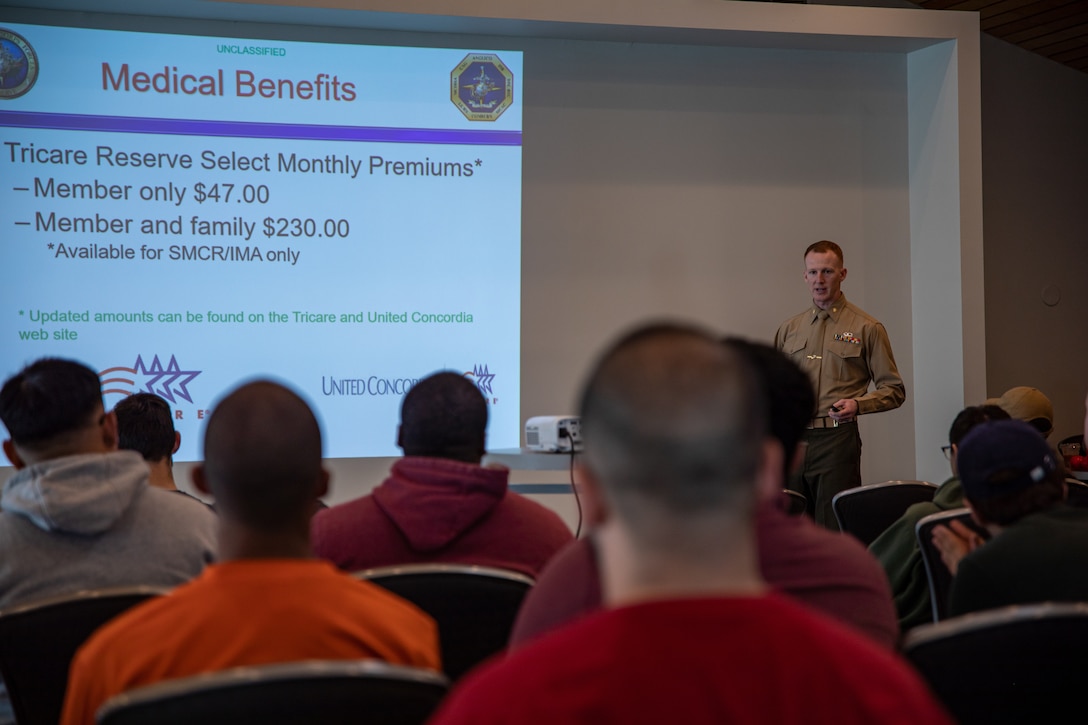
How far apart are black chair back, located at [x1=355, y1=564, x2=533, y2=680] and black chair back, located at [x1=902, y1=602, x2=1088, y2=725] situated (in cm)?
66

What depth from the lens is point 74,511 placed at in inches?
78.1

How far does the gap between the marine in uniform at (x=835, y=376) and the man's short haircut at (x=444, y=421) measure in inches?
115

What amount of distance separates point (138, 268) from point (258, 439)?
3877 millimetres

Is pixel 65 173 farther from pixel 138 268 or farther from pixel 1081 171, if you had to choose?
pixel 1081 171

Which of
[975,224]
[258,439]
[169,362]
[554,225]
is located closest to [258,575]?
[258,439]

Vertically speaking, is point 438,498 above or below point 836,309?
below

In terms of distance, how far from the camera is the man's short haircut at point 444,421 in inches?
91.6

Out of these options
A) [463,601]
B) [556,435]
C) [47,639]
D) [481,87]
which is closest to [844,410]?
[556,435]

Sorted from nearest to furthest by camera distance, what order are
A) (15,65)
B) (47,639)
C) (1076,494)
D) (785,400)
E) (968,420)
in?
(47,639), (785,400), (1076,494), (968,420), (15,65)

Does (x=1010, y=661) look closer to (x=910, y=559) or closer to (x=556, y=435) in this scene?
(x=910, y=559)

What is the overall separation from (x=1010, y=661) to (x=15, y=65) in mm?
4894

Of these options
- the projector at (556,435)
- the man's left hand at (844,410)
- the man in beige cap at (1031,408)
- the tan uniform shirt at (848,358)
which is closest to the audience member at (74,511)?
the projector at (556,435)

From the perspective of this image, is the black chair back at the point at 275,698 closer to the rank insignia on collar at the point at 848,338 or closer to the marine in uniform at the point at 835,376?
the marine in uniform at the point at 835,376

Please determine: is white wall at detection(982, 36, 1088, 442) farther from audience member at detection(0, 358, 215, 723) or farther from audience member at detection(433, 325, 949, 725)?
audience member at detection(433, 325, 949, 725)
